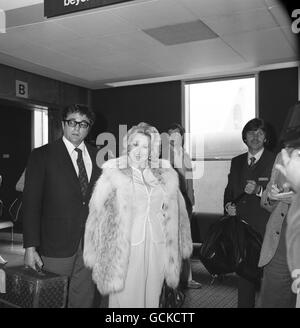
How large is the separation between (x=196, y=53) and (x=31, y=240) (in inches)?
168

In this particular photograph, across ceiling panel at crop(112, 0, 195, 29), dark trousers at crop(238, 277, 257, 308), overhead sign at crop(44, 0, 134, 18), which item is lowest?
dark trousers at crop(238, 277, 257, 308)

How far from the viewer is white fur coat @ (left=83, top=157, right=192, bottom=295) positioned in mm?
2311

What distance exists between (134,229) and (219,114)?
545 cm

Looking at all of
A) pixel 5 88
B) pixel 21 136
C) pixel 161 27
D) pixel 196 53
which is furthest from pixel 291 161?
pixel 21 136

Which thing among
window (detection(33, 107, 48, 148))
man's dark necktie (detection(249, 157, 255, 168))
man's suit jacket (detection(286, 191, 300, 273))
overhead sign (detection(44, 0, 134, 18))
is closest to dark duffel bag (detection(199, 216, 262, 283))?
man's dark necktie (detection(249, 157, 255, 168))

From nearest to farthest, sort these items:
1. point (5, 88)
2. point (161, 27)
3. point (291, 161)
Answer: point (291, 161), point (161, 27), point (5, 88)

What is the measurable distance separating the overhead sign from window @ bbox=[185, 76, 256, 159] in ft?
15.9

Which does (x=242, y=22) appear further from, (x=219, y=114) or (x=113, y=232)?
(x=113, y=232)

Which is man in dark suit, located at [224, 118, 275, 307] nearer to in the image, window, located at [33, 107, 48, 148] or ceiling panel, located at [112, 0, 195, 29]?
ceiling panel, located at [112, 0, 195, 29]

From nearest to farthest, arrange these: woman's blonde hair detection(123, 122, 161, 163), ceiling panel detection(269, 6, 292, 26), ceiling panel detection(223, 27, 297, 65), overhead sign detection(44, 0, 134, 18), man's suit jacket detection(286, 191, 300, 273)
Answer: man's suit jacket detection(286, 191, 300, 273), woman's blonde hair detection(123, 122, 161, 163), overhead sign detection(44, 0, 134, 18), ceiling panel detection(269, 6, 292, 26), ceiling panel detection(223, 27, 297, 65)

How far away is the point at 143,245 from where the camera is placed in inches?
93.7

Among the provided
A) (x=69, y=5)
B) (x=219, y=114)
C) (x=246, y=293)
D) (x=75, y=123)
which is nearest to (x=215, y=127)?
(x=219, y=114)

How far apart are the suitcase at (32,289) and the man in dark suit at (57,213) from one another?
0.18 meters
